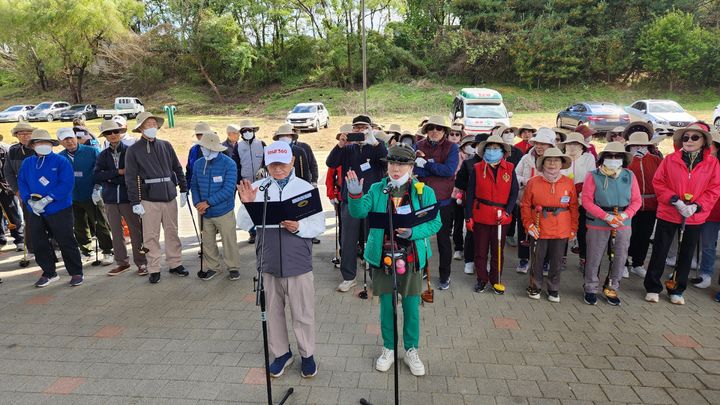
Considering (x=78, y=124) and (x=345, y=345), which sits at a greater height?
(x=78, y=124)

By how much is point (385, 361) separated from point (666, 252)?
144 inches

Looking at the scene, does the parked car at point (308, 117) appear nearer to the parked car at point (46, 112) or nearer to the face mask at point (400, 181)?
the face mask at point (400, 181)

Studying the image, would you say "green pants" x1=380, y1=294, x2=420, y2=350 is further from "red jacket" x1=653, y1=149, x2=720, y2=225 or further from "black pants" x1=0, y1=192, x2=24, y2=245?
"black pants" x1=0, y1=192, x2=24, y2=245

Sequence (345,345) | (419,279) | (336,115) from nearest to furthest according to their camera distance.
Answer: (419,279) < (345,345) < (336,115)

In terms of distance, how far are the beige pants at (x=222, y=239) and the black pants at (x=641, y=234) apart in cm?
556

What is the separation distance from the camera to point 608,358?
395 cm

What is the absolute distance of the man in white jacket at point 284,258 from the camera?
11.6 ft

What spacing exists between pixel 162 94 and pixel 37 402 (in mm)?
42285

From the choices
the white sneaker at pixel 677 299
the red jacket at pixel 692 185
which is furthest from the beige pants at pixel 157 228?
the white sneaker at pixel 677 299

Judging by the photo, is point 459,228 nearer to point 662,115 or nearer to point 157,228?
point 157,228

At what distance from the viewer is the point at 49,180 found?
559cm

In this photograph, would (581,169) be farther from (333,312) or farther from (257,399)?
(257,399)

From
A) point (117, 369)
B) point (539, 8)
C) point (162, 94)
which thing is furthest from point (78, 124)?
point (162, 94)

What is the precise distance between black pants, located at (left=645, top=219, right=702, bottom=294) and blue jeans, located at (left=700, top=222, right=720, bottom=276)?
0.56m
